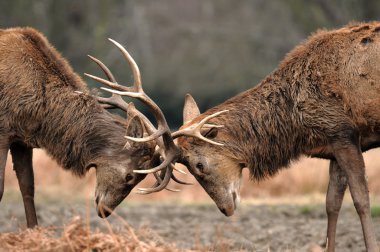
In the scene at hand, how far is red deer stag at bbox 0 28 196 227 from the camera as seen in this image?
11023 mm

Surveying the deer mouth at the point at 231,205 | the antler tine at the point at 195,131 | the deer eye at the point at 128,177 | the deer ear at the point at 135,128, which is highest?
the antler tine at the point at 195,131

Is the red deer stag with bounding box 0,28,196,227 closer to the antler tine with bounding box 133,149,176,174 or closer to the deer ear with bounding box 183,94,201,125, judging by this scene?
the antler tine with bounding box 133,149,176,174

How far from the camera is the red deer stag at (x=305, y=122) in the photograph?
10867mm

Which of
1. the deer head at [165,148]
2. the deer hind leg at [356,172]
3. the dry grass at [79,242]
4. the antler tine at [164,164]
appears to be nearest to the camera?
the dry grass at [79,242]

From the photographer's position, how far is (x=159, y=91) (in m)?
29.6

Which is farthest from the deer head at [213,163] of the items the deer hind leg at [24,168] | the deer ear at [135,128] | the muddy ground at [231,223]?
the deer hind leg at [24,168]

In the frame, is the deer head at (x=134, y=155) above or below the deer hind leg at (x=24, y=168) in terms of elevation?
above

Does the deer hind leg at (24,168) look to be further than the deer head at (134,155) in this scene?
Yes

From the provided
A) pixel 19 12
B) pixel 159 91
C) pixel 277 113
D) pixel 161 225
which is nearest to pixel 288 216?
pixel 161 225

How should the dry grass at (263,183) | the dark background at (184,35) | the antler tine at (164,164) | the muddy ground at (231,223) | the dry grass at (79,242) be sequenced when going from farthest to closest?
the dark background at (184,35), the dry grass at (263,183), the muddy ground at (231,223), the antler tine at (164,164), the dry grass at (79,242)

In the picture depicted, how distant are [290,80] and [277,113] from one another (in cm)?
41

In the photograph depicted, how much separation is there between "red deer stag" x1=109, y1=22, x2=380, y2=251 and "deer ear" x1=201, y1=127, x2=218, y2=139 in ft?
0.04

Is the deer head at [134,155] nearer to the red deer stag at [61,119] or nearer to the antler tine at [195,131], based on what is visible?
the red deer stag at [61,119]

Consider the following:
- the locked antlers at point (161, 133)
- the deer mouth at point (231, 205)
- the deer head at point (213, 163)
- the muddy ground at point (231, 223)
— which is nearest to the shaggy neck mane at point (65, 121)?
the locked antlers at point (161, 133)
